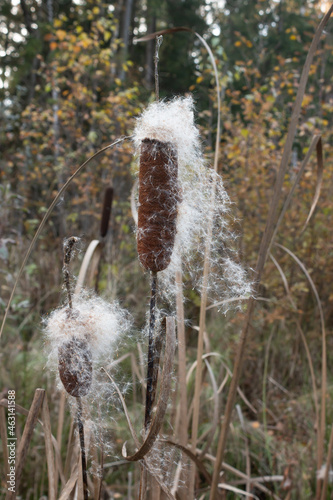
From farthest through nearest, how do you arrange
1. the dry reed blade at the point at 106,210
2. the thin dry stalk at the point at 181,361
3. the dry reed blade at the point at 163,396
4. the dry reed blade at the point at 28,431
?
the dry reed blade at the point at 106,210 < the thin dry stalk at the point at 181,361 < the dry reed blade at the point at 28,431 < the dry reed blade at the point at 163,396

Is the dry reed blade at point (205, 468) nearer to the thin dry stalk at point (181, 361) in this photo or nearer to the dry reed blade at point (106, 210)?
the thin dry stalk at point (181, 361)

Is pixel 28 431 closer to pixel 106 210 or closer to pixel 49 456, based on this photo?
pixel 49 456

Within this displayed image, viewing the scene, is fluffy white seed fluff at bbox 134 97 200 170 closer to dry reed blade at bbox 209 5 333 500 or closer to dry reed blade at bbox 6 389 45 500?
dry reed blade at bbox 209 5 333 500

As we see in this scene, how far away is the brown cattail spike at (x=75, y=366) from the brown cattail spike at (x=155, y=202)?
18 centimetres

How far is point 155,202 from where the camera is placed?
67 centimetres

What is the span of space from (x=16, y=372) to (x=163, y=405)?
8.01 ft

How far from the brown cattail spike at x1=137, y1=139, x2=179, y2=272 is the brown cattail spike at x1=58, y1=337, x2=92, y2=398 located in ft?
0.58

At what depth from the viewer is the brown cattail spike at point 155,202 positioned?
664 millimetres

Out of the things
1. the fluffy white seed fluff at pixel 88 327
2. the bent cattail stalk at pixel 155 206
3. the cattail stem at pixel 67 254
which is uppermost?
the bent cattail stalk at pixel 155 206

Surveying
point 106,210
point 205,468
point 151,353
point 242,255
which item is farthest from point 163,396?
point 106,210

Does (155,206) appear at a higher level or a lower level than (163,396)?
higher

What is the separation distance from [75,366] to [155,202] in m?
0.29

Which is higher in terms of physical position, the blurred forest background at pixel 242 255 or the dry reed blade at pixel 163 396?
the blurred forest background at pixel 242 255

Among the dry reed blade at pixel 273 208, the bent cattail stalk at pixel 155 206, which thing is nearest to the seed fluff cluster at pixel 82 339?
the bent cattail stalk at pixel 155 206
